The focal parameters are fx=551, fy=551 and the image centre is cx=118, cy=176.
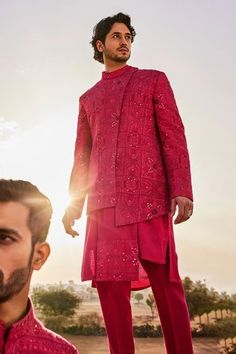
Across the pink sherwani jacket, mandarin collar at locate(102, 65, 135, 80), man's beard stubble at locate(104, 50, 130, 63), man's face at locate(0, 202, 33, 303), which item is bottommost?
man's face at locate(0, 202, 33, 303)

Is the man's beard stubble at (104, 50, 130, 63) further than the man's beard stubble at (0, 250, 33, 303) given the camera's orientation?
Yes

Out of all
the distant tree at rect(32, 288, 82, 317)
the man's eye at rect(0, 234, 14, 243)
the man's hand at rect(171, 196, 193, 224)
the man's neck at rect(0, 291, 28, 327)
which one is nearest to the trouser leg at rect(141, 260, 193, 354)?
the man's hand at rect(171, 196, 193, 224)

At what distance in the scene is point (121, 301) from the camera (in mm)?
3162

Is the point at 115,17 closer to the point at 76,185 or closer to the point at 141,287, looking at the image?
the point at 76,185

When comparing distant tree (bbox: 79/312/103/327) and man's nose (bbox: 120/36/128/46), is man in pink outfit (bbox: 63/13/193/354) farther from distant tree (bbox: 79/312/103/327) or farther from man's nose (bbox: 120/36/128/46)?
distant tree (bbox: 79/312/103/327)

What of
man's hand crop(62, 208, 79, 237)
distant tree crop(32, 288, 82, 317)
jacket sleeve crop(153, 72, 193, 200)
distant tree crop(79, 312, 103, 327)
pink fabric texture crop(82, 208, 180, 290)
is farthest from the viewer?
distant tree crop(32, 288, 82, 317)

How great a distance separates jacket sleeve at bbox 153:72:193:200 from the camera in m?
3.31

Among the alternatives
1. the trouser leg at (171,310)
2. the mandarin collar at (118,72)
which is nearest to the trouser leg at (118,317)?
the trouser leg at (171,310)

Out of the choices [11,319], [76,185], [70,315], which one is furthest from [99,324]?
[11,319]

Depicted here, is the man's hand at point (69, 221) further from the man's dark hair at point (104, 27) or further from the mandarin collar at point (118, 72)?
the man's dark hair at point (104, 27)

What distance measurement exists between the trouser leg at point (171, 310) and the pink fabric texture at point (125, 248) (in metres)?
0.06

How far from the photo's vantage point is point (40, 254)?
2207 millimetres

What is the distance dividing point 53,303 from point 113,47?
9.60 metres

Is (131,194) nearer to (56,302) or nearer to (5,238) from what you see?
(5,238)
